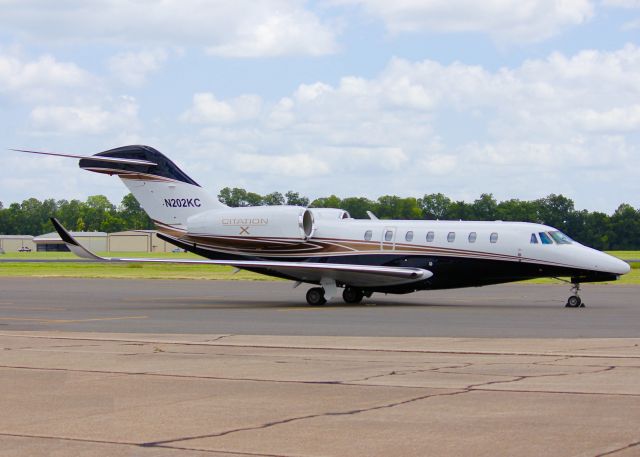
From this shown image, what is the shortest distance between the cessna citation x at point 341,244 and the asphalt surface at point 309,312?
2.95 feet

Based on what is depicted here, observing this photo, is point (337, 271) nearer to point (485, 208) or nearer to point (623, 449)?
point (623, 449)

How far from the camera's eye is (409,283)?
101 feet

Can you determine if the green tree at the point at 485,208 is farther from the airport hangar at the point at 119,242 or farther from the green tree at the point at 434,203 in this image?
the airport hangar at the point at 119,242

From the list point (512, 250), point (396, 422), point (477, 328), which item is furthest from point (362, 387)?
point (512, 250)

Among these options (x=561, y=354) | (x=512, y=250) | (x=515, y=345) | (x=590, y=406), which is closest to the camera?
(x=590, y=406)

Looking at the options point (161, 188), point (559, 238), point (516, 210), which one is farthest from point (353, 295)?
point (516, 210)

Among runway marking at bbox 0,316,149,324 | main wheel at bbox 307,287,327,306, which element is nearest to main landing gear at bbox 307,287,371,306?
main wheel at bbox 307,287,327,306

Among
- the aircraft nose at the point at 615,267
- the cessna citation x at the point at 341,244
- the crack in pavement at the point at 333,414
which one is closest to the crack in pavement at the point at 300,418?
the crack in pavement at the point at 333,414

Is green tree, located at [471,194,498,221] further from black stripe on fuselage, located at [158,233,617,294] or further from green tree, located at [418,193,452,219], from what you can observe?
black stripe on fuselage, located at [158,233,617,294]

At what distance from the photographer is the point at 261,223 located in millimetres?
32562

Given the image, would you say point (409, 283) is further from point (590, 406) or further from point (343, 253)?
point (590, 406)

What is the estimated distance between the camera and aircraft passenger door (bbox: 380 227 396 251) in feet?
104

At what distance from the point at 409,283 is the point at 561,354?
48.1ft

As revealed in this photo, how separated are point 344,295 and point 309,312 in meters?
4.81
